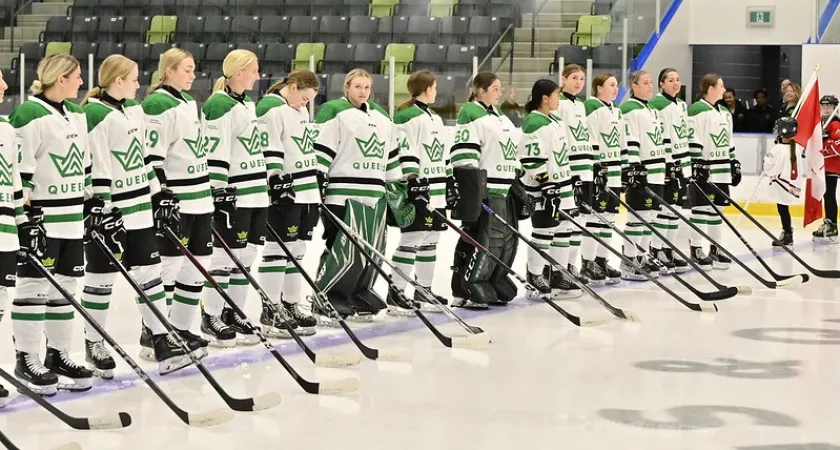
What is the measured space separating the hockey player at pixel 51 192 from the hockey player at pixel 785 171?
20.9 feet

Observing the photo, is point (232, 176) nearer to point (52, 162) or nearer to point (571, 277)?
point (52, 162)

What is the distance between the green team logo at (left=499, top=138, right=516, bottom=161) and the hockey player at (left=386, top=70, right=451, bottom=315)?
0.28 m

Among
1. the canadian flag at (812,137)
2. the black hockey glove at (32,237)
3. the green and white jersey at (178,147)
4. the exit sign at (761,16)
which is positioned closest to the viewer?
the black hockey glove at (32,237)

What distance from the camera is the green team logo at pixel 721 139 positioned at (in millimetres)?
8102

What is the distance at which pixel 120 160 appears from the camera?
→ 4.59 metres

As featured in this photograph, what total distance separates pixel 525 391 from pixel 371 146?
1634 mm

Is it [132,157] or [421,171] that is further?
[421,171]

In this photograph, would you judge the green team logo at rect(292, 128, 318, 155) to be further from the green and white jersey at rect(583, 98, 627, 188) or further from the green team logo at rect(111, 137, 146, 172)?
the green and white jersey at rect(583, 98, 627, 188)

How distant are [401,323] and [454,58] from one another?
6.19 metres

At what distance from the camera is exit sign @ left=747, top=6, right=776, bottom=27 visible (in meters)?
14.0

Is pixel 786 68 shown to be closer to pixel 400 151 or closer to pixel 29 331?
pixel 400 151

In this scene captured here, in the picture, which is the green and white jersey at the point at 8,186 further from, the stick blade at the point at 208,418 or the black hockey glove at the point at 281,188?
the black hockey glove at the point at 281,188

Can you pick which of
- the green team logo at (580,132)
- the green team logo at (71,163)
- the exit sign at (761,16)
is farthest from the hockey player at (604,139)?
the exit sign at (761,16)

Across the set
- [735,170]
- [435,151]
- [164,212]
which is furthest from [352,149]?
[735,170]
